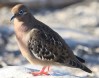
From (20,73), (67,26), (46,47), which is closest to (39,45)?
(46,47)

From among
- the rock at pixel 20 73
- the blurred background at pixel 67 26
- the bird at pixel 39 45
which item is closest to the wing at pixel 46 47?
the bird at pixel 39 45

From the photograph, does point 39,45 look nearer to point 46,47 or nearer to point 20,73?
point 46,47

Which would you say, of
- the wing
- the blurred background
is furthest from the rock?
the blurred background

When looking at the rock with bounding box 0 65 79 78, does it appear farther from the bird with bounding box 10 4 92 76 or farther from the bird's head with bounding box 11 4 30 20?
the bird's head with bounding box 11 4 30 20

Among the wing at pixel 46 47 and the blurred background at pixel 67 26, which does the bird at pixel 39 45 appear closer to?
the wing at pixel 46 47

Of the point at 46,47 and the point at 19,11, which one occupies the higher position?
the point at 19,11

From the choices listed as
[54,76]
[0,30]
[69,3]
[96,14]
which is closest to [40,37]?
[54,76]

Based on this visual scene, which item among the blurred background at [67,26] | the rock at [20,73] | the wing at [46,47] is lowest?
the rock at [20,73]
